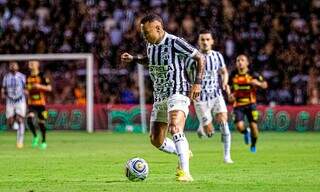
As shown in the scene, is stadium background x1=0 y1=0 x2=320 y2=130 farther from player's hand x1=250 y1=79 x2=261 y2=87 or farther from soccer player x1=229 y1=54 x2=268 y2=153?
player's hand x1=250 y1=79 x2=261 y2=87

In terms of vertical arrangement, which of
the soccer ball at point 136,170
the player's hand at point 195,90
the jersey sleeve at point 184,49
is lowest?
the soccer ball at point 136,170

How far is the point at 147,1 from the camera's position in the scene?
123 ft

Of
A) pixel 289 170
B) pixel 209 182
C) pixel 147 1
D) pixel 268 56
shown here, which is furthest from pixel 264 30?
pixel 209 182

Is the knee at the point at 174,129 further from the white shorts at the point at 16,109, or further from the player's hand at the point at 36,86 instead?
the white shorts at the point at 16,109

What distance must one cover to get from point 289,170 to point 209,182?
2.92 meters

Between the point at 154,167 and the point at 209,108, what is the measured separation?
2765 mm

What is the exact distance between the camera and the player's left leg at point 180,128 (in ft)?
43.4

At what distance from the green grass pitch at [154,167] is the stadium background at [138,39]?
6330 millimetres

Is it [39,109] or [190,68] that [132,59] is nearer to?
[190,68]

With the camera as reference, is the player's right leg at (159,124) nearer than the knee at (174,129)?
No

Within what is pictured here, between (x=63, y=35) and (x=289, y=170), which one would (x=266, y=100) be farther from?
(x=289, y=170)

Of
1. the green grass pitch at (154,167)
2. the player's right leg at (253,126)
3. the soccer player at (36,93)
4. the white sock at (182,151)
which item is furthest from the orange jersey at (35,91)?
the white sock at (182,151)

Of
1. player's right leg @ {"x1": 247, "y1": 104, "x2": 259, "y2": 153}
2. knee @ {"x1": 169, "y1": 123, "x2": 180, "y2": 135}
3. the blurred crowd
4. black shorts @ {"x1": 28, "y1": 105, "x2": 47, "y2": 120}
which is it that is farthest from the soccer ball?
the blurred crowd

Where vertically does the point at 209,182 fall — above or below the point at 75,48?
below
